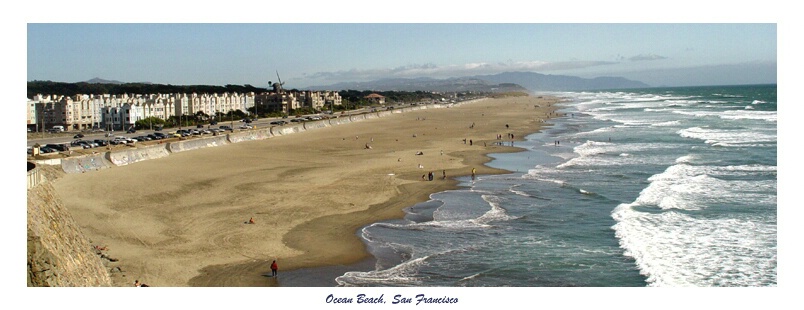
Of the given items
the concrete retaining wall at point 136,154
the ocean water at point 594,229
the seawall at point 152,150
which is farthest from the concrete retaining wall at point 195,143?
the ocean water at point 594,229

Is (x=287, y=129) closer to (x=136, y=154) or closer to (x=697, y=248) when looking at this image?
(x=136, y=154)

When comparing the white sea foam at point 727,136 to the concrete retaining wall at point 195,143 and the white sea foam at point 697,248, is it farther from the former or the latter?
the concrete retaining wall at point 195,143

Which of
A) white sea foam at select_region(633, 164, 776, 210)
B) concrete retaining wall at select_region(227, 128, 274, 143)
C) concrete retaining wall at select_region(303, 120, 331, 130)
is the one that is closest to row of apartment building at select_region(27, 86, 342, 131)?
concrete retaining wall at select_region(227, 128, 274, 143)

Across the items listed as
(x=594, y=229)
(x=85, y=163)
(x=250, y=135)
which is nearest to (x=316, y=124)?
(x=250, y=135)

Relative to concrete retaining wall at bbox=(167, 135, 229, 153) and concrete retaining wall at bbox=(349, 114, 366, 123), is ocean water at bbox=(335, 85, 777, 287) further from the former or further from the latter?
concrete retaining wall at bbox=(349, 114, 366, 123)

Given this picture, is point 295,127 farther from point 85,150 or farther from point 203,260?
point 203,260

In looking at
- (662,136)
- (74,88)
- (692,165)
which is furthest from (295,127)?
(74,88)
